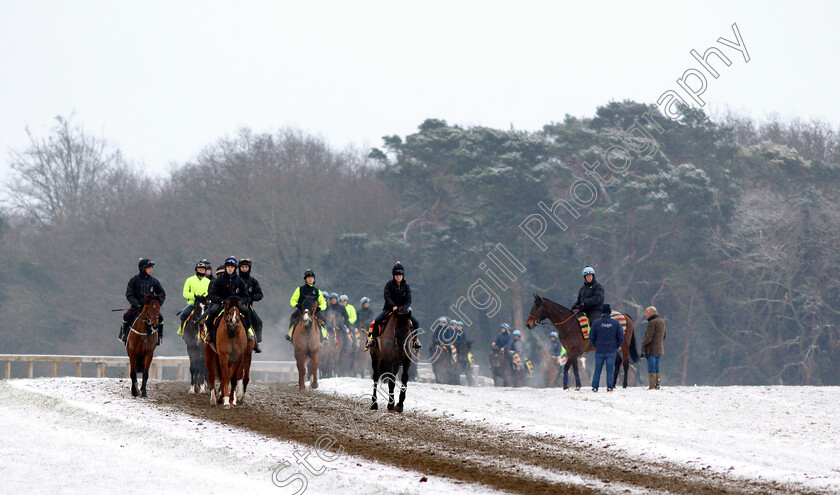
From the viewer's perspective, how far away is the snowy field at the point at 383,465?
10.8 m

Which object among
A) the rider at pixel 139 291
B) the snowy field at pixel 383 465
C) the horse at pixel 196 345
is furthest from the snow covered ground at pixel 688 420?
the rider at pixel 139 291

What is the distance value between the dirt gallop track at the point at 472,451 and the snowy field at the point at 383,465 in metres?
0.37

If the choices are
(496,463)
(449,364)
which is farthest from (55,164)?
(496,463)

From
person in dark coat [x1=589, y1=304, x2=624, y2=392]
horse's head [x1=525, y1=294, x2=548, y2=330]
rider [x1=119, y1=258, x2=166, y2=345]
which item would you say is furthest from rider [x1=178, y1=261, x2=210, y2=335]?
person in dark coat [x1=589, y1=304, x2=624, y2=392]

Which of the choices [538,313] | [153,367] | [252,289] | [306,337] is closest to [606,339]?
[538,313]

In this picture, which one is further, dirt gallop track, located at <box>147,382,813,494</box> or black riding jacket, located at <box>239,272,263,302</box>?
black riding jacket, located at <box>239,272,263,302</box>

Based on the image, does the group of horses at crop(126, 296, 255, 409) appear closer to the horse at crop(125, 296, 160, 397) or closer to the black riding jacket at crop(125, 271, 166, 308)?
the horse at crop(125, 296, 160, 397)

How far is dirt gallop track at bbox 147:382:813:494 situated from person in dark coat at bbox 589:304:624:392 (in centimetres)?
617

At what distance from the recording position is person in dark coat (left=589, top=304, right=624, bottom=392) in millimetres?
22000

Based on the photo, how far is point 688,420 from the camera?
1755 centimetres

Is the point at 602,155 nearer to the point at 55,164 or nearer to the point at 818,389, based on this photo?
the point at 818,389

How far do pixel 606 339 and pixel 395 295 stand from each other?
670 cm

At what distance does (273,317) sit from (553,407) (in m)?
36.7

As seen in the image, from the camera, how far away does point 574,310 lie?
23312 mm
